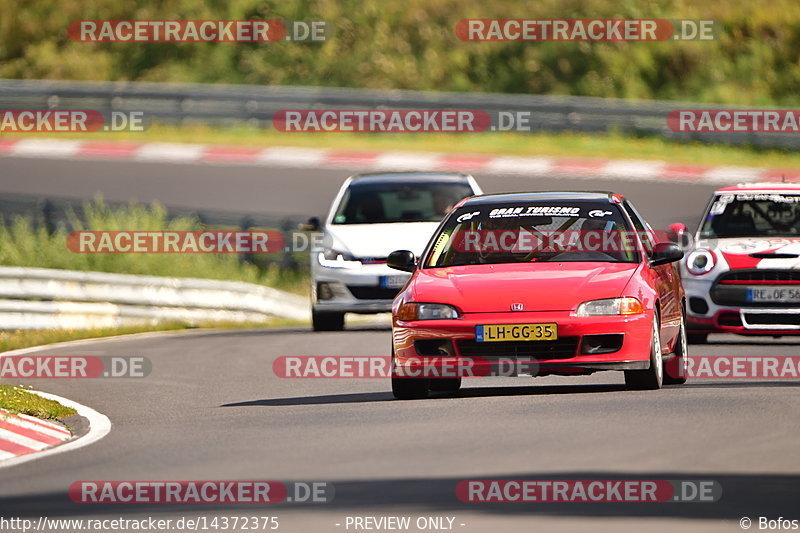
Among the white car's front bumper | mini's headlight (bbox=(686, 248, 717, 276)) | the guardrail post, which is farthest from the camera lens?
the guardrail post

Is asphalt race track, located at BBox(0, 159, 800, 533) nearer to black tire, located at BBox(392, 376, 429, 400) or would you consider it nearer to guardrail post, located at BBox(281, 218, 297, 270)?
black tire, located at BBox(392, 376, 429, 400)

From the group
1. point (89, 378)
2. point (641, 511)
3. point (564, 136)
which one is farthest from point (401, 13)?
point (641, 511)

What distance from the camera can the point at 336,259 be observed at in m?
18.1

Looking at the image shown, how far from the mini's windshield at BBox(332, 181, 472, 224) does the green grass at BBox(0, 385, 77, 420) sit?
7.05 m

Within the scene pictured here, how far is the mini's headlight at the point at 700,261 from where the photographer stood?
15.6 m

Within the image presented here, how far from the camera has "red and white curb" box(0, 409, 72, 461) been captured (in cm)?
984

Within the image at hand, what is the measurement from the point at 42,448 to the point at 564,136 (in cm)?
2343

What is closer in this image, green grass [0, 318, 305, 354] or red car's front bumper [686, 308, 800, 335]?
red car's front bumper [686, 308, 800, 335]

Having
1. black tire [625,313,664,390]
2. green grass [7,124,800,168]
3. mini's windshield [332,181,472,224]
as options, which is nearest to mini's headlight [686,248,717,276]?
mini's windshield [332,181,472,224]

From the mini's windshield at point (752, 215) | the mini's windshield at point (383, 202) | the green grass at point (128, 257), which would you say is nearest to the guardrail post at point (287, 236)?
the green grass at point (128, 257)

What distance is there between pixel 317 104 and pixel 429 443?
78.7 feet

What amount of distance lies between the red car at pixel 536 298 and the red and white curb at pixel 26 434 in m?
2.24

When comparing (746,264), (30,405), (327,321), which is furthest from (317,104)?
(30,405)

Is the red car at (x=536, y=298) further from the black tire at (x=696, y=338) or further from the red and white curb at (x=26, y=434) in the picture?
the black tire at (x=696, y=338)
